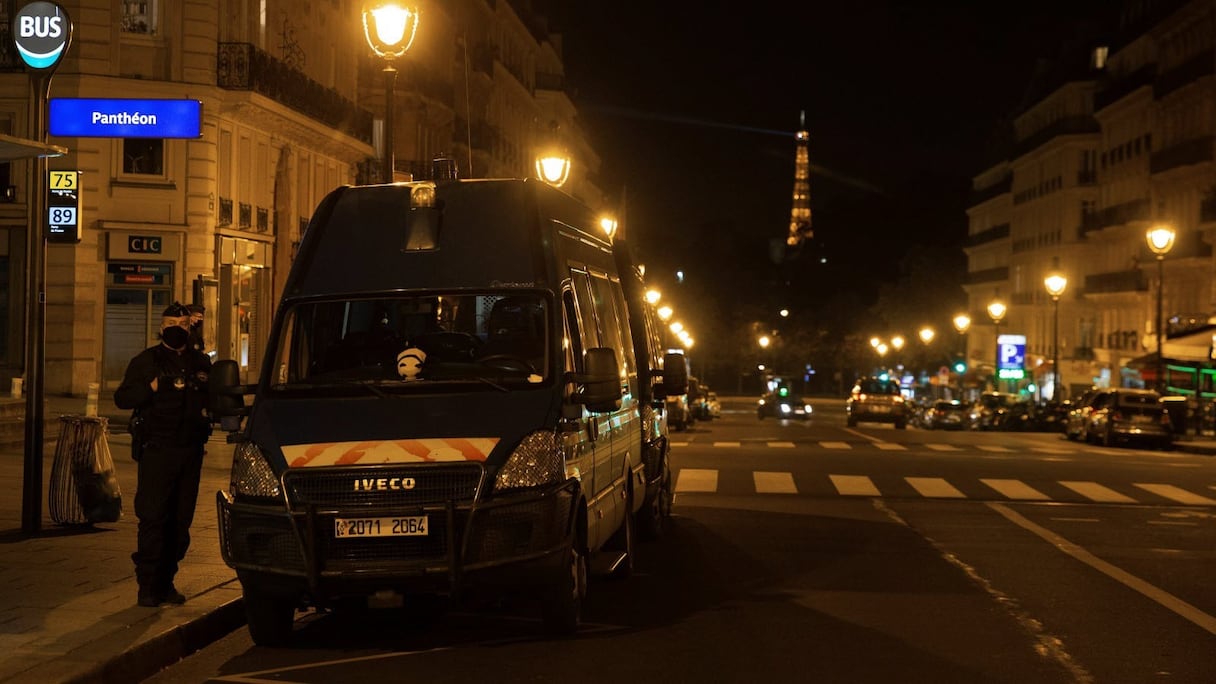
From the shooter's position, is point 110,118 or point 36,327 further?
point 110,118

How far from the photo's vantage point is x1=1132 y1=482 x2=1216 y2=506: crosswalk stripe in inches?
891

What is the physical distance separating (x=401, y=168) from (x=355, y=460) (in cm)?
4325

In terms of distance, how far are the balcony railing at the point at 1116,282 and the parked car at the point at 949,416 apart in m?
13.3

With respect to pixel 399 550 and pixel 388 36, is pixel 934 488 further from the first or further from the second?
pixel 399 550

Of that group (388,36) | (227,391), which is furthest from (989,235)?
(227,391)

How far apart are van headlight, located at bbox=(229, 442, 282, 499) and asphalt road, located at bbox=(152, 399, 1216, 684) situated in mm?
979

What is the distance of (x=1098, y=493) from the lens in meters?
23.9

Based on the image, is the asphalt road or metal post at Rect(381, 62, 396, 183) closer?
the asphalt road

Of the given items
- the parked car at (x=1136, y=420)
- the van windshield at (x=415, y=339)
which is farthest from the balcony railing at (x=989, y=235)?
the van windshield at (x=415, y=339)

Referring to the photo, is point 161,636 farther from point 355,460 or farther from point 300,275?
point 300,275

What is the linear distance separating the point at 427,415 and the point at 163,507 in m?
2.15

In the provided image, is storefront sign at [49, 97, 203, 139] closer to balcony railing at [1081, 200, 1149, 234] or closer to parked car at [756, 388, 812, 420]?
parked car at [756, 388, 812, 420]

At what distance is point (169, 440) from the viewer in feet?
36.0

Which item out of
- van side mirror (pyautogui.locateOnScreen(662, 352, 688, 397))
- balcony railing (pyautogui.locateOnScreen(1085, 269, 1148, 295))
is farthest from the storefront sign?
balcony railing (pyautogui.locateOnScreen(1085, 269, 1148, 295))
